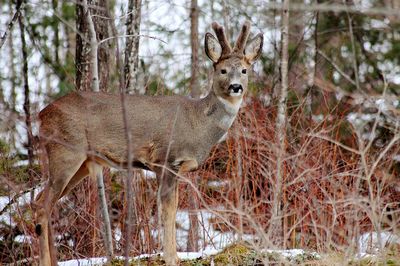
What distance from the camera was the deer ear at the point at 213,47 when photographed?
6664mm

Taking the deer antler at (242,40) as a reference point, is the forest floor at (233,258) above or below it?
below

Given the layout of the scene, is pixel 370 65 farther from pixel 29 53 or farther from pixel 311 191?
pixel 29 53

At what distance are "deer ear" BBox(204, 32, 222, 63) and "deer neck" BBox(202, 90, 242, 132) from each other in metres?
0.38

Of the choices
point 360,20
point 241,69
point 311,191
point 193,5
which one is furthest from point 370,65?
point 241,69

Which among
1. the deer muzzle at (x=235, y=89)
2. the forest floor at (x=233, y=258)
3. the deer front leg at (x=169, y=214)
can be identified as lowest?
the forest floor at (x=233, y=258)

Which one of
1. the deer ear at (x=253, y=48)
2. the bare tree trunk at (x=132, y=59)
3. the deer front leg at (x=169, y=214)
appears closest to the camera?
the deer front leg at (x=169, y=214)

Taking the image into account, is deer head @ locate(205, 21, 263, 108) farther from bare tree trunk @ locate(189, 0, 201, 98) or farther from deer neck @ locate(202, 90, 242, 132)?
bare tree trunk @ locate(189, 0, 201, 98)

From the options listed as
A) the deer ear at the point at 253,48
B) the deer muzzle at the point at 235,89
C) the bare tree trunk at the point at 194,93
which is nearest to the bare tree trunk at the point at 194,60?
the bare tree trunk at the point at 194,93

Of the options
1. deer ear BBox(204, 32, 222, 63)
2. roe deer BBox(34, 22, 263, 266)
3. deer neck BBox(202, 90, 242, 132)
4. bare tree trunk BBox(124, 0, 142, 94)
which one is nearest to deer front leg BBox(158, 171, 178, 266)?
roe deer BBox(34, 22, 263, 266)

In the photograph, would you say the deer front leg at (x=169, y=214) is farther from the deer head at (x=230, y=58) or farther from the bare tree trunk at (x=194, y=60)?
the bare tree trunk at (x=194, y=60)

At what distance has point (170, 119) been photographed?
659cm

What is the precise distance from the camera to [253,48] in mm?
6844

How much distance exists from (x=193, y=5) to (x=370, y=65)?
3502mm

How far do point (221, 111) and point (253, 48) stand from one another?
27.0 inches
